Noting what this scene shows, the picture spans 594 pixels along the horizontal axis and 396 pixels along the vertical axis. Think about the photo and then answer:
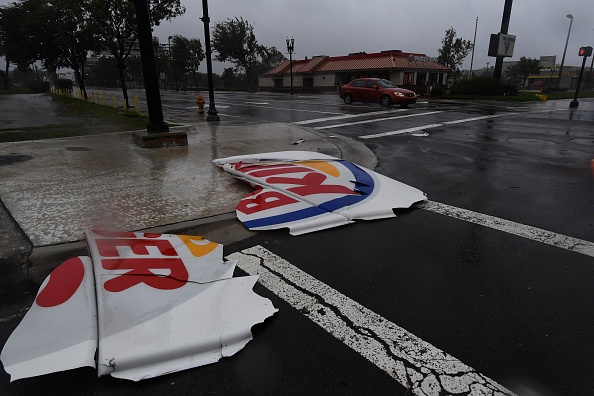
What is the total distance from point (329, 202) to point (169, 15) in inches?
813

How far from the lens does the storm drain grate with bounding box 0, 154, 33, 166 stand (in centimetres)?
756

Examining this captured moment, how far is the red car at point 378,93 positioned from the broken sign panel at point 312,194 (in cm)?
1680

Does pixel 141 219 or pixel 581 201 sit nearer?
pixel 141 219

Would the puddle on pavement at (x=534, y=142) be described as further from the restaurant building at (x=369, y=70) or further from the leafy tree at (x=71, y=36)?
the restaurant building at (x=369, y=70)

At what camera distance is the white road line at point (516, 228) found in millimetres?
3939

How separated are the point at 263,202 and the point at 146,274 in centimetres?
214

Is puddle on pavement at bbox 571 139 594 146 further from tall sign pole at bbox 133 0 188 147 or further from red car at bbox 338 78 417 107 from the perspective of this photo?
red car at bbox 338 78 417 107

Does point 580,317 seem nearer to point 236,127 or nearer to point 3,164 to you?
point 3,164

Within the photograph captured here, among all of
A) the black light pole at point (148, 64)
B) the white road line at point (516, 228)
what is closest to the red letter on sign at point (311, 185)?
the white road line at point (516, 228)

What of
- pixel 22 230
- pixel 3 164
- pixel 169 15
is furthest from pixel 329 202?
pixel 169 15

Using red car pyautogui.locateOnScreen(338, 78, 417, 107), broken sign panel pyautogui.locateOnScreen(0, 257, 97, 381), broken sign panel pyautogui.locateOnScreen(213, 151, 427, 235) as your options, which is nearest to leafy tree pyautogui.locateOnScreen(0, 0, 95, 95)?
red car pyautogui.locateOnScreen(338, 78, 417, 107)

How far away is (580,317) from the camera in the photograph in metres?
2.78

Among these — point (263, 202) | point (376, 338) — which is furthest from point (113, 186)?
point (376, 338)

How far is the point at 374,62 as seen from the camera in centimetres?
4344
